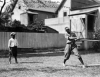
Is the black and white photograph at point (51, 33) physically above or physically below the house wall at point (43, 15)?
below

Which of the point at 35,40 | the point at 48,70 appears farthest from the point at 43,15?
the point at 48,70

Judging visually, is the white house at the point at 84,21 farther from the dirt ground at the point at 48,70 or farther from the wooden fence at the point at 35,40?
the dirt ground at the point at 48,70

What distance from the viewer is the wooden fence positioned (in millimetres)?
19125

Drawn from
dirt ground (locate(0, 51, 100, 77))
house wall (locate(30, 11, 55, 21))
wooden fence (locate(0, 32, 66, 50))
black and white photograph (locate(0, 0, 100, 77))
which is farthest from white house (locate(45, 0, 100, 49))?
dirt ground (locate(0, 51, 100, 77))

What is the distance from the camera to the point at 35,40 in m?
21.7

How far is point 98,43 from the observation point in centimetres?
2006

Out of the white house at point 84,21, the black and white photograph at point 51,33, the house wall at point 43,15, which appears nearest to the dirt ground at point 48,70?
the black and white photograph at point 51,33

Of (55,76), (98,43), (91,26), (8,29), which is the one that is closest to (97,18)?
(91,26)

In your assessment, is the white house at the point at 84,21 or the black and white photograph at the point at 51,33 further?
the white house at the point at 84,21

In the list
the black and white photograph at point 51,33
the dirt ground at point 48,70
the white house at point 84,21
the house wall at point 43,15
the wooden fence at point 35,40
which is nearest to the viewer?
the dirt ground at point 48,70

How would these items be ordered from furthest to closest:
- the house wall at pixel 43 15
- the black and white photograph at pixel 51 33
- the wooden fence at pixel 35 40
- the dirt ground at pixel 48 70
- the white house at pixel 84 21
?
the house wall at pixel 43 15
the white house at pixel 84 21
the wooden fence at pixel 35 40
the black and white photograph at pixel 51 33
the dirt ground at pixel 48 70

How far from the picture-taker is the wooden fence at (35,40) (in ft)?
62.7

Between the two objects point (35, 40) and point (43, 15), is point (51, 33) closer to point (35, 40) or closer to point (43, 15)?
point (35, 40)

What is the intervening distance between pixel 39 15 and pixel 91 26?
1185 cm
